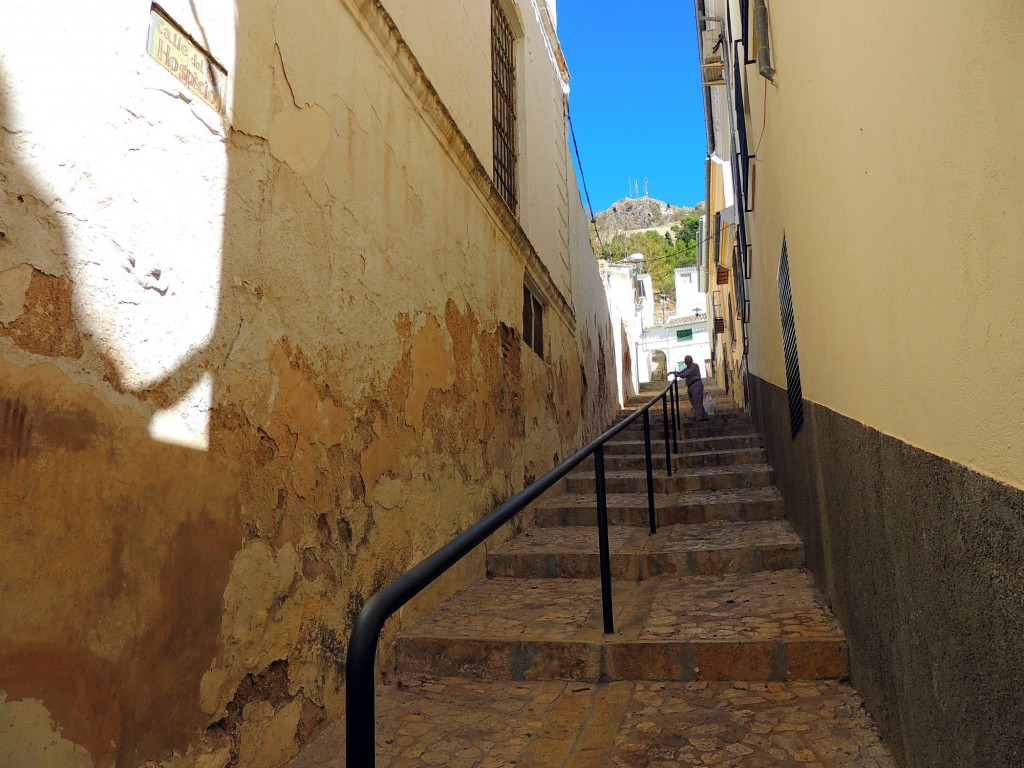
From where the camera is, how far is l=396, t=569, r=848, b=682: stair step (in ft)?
8.64

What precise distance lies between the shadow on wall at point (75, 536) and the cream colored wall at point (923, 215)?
1.78 m

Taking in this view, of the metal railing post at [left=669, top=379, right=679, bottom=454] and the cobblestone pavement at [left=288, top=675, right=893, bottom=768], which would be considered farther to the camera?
the metal railing post at [left=669, top=379, right=679, bottom=454]

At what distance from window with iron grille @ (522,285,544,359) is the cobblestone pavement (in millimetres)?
3696

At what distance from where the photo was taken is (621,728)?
232cm

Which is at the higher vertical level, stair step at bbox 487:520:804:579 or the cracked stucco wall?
the cracked stucco wall

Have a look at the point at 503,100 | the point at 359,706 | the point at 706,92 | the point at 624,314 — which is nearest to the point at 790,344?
the point at 359,706

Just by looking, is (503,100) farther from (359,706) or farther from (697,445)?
(359,706)

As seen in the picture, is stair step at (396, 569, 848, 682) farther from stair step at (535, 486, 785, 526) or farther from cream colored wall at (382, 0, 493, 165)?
cream colored wall at (382, 0, 493, 165)

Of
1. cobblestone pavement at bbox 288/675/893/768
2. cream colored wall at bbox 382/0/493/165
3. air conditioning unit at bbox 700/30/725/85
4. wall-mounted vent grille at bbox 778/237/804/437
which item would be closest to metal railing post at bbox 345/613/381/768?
cobblestone pavement at bbox 288/675/893/768

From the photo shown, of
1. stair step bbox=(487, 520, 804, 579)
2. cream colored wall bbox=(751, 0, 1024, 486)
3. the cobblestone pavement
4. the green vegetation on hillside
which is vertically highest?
the green vegetation on hillside

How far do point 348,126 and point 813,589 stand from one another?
294 cm

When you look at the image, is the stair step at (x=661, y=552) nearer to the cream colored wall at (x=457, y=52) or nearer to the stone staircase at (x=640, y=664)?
the stone staircase at (x=640, y=664)

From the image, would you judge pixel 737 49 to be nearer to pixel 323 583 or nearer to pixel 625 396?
pixel 323 583

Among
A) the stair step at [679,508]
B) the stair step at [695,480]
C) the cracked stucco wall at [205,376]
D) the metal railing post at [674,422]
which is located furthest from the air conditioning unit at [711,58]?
the cracked stucco wall at [205,376]
